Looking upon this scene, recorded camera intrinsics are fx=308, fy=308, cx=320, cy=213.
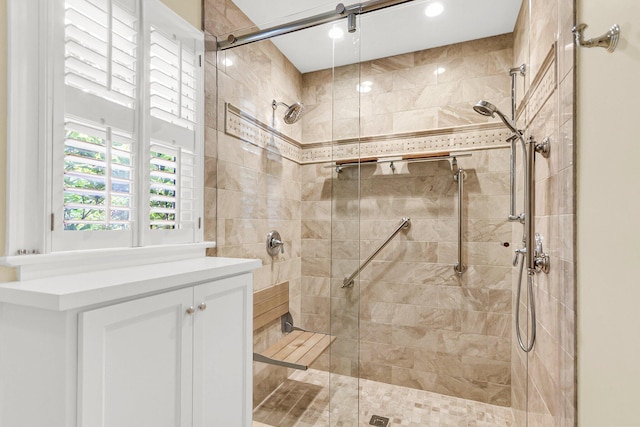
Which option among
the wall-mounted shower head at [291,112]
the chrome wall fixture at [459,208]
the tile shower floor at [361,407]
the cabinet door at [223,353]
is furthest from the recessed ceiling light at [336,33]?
the tile shower floor at [361,407]

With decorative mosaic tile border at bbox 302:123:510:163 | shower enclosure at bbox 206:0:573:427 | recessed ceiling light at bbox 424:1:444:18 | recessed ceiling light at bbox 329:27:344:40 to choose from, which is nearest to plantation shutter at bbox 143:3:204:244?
shower enclosure at bbox 206:0:573:427

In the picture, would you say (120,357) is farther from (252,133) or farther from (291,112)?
(291,112)

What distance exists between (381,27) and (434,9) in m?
0.33

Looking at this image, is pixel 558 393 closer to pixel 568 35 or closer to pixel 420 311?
pixel 420 311

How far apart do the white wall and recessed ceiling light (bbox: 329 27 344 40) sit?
3.17ft

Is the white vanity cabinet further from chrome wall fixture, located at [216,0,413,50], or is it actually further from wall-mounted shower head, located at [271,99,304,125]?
chrome wall fixture, located at [216,0,413,50]

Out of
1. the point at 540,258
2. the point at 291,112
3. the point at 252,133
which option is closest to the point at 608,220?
the point at 540,258

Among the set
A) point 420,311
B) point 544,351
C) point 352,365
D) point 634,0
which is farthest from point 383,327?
point 634,0

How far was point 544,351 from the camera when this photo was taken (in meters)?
1.36

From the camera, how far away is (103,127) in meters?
1.12

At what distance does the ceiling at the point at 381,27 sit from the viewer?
1.61m

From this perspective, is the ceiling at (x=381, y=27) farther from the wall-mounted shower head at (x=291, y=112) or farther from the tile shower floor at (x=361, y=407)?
the tile shower floor at (x=361, y=407)

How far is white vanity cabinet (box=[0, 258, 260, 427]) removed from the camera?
0.73 m

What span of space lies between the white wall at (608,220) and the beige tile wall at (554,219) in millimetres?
57
